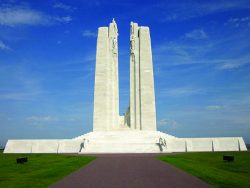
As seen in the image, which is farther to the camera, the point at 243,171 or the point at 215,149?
the point at 215,149

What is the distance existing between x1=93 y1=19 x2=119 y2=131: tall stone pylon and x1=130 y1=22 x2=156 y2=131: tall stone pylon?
240 centimetres

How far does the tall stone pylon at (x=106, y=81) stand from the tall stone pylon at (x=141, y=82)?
240 cm

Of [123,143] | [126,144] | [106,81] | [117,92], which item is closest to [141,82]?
[117,92]

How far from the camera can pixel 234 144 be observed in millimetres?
31828

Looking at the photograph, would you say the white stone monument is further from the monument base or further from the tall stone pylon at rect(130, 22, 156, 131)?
the monument base

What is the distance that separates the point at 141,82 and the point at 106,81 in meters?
4.69

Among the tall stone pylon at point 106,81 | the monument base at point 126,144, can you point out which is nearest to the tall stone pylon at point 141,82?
the tall stone pylon at point 106,81

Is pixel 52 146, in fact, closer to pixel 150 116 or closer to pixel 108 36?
pixel 150 116

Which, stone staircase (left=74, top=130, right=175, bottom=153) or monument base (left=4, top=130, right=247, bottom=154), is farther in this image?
monument base (left=4, top=130, right=247, bottom=154)

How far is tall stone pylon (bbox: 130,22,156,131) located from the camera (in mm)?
40312

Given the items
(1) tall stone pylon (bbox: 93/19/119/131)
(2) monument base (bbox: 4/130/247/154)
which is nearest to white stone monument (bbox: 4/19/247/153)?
(1) tall stone pylon (bbox: 93/19/119/131)

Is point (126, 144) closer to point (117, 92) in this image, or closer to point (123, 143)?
point (123, 143)

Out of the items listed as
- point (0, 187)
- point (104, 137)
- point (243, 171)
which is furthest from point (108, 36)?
point (0, 187)

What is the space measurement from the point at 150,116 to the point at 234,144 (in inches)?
468
